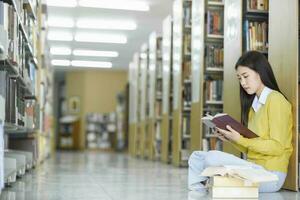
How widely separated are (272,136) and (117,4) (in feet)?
24.3

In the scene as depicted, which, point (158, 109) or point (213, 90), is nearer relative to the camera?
point (213, 90)

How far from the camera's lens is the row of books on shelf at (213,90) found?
6027 mm

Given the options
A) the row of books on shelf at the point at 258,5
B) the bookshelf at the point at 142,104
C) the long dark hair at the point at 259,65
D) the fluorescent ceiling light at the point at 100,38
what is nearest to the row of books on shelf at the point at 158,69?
the bookshelf at the point at 142,104

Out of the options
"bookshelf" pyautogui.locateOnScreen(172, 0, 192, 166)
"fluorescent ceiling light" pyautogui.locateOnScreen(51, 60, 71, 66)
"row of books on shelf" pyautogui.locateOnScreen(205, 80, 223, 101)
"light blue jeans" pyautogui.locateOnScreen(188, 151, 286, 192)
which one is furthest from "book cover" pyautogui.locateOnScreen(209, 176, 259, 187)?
"fluorescent ceiling light" pyautogui.locateOnScreen(51, 60, 71, 66)

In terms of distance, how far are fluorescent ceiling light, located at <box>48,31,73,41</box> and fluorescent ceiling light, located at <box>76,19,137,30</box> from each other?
987 mm

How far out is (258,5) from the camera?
4770 mm

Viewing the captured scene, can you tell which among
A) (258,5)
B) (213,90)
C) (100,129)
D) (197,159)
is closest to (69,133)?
(100,129)

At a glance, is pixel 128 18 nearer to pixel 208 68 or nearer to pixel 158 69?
pixel 158 69

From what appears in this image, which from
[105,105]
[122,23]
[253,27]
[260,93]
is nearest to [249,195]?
[260,93]

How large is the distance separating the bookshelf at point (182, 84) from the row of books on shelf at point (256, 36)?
2.21m

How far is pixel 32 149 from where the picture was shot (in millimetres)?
6457

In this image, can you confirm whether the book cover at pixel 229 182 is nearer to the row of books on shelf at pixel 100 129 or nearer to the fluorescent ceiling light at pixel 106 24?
the fluorescent ceiling light at pixel 106 24

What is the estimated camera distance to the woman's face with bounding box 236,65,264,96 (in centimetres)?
334

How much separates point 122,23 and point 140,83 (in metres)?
1.72
